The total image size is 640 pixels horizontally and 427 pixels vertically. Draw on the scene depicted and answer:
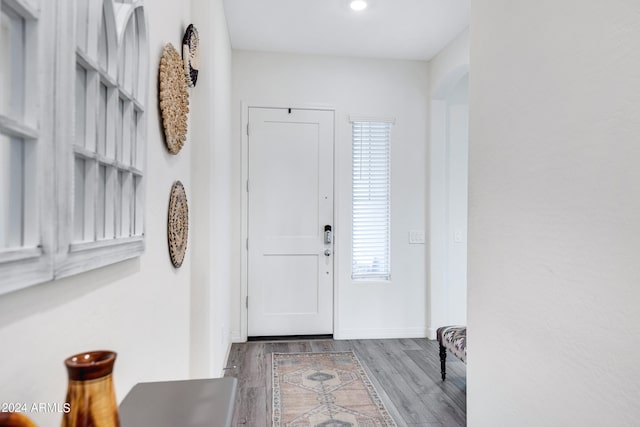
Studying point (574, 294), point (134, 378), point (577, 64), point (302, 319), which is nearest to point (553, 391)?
point (574, 294)

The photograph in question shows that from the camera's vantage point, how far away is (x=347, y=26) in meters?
3.17

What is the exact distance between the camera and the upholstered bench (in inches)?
101

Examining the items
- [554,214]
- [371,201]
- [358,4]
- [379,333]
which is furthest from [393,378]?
[358,4]

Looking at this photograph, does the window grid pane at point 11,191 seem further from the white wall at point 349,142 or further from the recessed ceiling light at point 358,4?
the white wall at point 349,142

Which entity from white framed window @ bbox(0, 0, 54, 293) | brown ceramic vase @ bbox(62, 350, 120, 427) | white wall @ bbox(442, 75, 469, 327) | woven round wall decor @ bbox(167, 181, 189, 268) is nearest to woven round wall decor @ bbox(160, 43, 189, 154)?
woven round wall decor @ bbox(167, 181, 189, 268)

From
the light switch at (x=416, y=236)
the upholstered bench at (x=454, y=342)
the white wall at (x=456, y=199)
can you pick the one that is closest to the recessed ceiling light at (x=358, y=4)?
the white wall at (x=456, y=199)

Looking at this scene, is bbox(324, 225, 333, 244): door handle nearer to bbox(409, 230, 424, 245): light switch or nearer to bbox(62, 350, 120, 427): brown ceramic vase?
bbox(409, 230, 424, 245): light switch

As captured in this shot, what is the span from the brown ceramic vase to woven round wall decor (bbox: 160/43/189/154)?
3.68 ft

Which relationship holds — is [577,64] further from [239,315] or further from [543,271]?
[239,315]

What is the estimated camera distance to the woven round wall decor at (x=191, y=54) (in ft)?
5.82

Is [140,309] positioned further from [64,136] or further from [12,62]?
[12,62]

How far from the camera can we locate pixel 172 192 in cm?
159

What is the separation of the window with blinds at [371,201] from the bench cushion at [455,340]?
3.61ft

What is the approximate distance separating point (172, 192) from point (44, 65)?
1046mm
